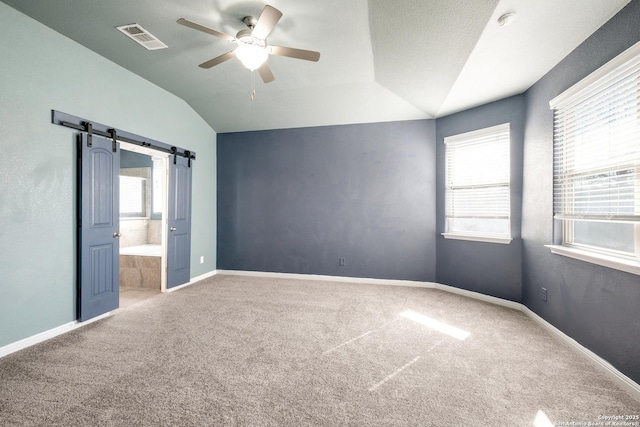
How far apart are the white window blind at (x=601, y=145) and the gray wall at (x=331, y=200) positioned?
1.85 meters

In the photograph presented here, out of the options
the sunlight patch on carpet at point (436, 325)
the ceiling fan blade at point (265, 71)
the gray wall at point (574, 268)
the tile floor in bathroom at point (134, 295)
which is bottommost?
the tile floor in bathroom at point (134, 295)

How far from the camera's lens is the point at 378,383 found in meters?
1.97

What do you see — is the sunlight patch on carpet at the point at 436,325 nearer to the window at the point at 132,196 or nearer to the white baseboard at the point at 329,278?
the white baseboard at the point at 329,278

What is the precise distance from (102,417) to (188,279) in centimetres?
311

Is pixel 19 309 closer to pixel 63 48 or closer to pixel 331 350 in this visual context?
pixel 63 48

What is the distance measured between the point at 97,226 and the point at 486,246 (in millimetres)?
4782

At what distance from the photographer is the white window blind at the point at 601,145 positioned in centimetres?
197

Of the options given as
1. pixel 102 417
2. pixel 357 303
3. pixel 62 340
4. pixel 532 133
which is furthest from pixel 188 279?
pixel 532 133

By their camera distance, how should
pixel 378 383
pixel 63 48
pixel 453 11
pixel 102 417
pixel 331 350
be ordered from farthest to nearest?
1. pixel 63 48
2. pixel 331 350
3. pixel 453 11
4. pixel 378 383
5. pixel 102 417

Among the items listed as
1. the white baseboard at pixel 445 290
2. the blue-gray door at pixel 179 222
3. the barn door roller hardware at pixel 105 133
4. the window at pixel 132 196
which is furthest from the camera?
the window at pixel 132 196

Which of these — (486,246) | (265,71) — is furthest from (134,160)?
(486,246)

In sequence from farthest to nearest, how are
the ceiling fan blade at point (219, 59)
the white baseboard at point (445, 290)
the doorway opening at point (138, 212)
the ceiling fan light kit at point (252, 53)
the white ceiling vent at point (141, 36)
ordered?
the doorway opening at point (138, 212) → the white ceiling vent at point (141, 36) → the ceiling fan blade at point (219, 59) → the ceiling fan light kit at point (252, 53) → the white baseboard at point (445, 290)

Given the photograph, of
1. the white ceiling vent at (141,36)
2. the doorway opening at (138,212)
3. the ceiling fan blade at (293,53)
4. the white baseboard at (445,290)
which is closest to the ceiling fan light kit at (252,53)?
the ceiling fan blade at (293,53)

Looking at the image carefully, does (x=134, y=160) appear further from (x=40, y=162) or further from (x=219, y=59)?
(x=219, y=59)
